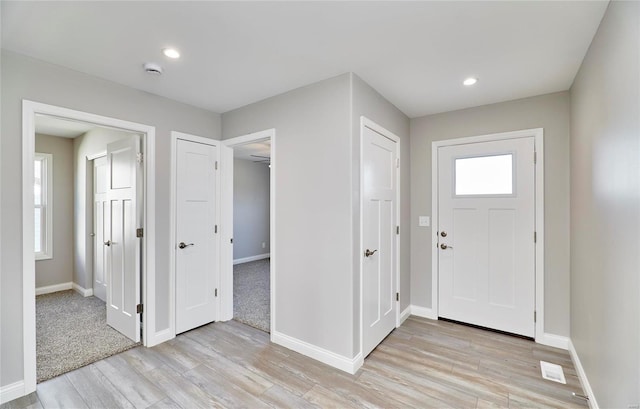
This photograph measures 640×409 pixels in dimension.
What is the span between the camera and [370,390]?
2.06 metres

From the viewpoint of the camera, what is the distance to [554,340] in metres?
2.69

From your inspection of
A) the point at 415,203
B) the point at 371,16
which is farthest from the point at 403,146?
the point at 371,16

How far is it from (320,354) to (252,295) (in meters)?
2.05

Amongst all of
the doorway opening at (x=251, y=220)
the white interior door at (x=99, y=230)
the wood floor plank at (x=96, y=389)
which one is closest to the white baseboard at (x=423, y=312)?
the doorway opening at (x=251, y=220)

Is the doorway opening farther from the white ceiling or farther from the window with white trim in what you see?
the window with white trim

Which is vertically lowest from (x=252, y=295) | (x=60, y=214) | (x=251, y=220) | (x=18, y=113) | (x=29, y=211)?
(x=252, y=295)

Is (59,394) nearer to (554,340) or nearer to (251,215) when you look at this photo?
(554,340)

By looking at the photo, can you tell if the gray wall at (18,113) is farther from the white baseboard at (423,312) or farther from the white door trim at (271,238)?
the white baseboard at (423,312)

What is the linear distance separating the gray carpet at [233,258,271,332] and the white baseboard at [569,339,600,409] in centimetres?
262

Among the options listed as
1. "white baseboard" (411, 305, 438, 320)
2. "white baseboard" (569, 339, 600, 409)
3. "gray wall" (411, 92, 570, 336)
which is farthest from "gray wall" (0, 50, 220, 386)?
"white baseboard" (569, 339, 600, 409)

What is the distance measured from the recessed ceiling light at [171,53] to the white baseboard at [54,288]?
4.37 meters

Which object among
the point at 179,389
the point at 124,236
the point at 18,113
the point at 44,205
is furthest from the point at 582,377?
the point at 44,205

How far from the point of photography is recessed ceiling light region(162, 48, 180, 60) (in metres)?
1.97

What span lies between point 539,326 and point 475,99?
234cm
